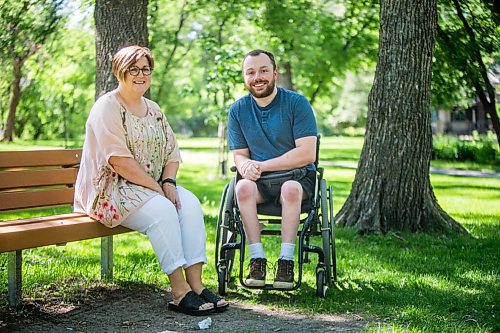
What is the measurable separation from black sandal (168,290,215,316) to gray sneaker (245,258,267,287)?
330mm

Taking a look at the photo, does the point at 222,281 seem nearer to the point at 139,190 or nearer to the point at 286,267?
the point at 286,267

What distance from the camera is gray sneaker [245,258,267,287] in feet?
14.2

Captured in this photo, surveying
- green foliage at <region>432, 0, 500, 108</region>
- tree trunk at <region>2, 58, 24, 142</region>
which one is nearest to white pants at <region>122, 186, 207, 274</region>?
green foliage at <region>432, 0, 500, 108</region>

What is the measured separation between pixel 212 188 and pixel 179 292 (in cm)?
825

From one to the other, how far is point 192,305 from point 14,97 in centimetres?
1388

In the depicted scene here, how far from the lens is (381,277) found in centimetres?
516

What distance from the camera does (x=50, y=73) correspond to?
1273 cm

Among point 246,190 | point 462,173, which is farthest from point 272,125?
point 462,173

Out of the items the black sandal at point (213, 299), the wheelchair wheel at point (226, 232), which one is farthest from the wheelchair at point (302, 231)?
the black sandal at point (213, 299)

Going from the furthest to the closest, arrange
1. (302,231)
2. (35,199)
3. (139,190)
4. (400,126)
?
(400,126)
(35,199)
(302,231)
(139,190)

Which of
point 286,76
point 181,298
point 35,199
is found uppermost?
point 286,76

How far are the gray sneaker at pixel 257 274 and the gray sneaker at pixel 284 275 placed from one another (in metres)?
Result: 0.08

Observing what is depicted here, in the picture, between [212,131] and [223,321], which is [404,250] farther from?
[212,131]

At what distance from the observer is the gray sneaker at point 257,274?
4316 mm
